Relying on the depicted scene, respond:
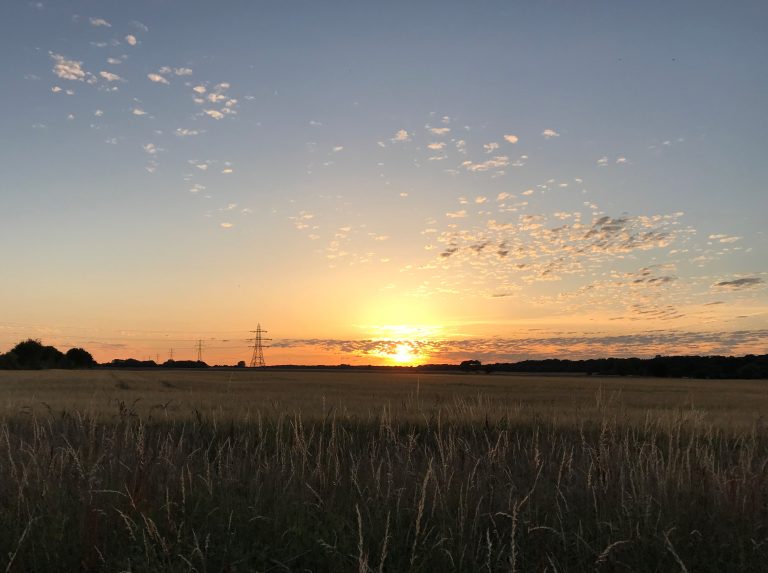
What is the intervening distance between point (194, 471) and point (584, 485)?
4.84 metres

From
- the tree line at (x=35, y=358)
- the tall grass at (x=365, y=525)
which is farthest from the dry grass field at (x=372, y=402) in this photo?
the tree line at (x=35, y=358)

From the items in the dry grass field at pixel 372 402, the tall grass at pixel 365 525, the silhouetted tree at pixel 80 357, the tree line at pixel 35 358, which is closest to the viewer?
the tall grass at pixel 365 525

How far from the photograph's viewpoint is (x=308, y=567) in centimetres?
477

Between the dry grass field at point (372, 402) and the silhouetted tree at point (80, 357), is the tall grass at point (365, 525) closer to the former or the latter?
the dry grass field at point (372, 402)

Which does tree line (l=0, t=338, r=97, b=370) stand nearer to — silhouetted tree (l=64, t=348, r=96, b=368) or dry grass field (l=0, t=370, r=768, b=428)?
silhouetted tree (l=64, t=348, r=96, b=368)

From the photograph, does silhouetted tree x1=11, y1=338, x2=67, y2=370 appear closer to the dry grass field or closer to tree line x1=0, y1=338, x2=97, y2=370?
tree line x1=0, y1=338, x2=97, y2=370

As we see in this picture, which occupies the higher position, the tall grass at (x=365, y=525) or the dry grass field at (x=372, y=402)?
the tall grass at (x=365, y=525)

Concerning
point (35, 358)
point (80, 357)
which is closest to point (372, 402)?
point (35, 358)

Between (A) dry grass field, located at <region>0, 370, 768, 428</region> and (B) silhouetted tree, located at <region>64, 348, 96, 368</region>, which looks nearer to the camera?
(A) dry grass field, located at <region>0, 370, 768, 428</region>

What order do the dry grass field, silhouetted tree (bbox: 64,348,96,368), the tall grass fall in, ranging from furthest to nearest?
1. silhouetted tree (bbox: 64,348,96,368)
2. the dry grass field
3. the tall grass

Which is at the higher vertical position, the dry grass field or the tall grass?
the tall grass

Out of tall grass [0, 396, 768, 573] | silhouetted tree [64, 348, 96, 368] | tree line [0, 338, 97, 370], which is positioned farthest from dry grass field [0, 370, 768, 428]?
silhouetted tree [64, 348, 96, 368]

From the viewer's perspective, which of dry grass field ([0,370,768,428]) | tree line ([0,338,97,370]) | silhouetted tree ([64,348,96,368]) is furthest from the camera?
silhouetted tree ([64,348,96,368])

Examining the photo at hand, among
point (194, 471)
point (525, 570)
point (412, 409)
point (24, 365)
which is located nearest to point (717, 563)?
point (525, 570)
